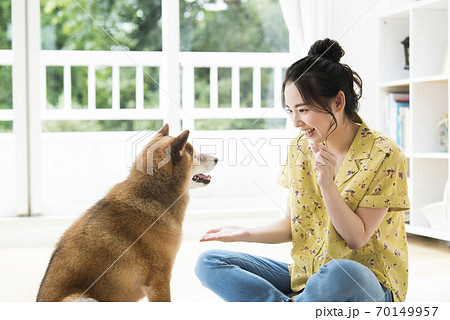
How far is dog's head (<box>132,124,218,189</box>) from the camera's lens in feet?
3.99

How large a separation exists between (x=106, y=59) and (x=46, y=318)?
2.28 metres

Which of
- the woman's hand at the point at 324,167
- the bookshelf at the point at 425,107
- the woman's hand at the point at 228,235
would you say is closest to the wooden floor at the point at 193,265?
the bookshelf at the point at 425,107

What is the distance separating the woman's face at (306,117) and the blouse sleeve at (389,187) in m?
0.18

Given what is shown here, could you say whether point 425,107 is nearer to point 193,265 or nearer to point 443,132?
point 443,132

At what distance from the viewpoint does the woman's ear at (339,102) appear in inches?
49.3

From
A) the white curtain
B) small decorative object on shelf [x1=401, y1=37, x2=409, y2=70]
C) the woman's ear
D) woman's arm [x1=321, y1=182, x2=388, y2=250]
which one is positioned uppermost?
the white curtain

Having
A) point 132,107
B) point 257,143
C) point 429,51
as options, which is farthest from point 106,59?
point 429,51

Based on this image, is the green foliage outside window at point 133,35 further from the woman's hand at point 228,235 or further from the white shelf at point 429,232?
the woman's hand at point 228,235

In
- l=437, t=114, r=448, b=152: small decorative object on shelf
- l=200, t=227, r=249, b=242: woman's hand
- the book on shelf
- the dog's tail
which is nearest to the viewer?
the dog's tail

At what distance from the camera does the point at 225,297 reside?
1.38m

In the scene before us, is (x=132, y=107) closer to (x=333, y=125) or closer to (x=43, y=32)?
(x=43, y=32)

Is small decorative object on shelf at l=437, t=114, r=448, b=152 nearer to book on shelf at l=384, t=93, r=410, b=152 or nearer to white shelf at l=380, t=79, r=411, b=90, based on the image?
book on shelf at l=384, t=93, r=410, b=152

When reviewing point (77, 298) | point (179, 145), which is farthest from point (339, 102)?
point (77, 298)

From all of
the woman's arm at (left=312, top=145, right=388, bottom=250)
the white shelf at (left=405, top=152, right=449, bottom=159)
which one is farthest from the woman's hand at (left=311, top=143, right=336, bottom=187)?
the white shelf at (left=405, top=152, right=449, bottom=159)
